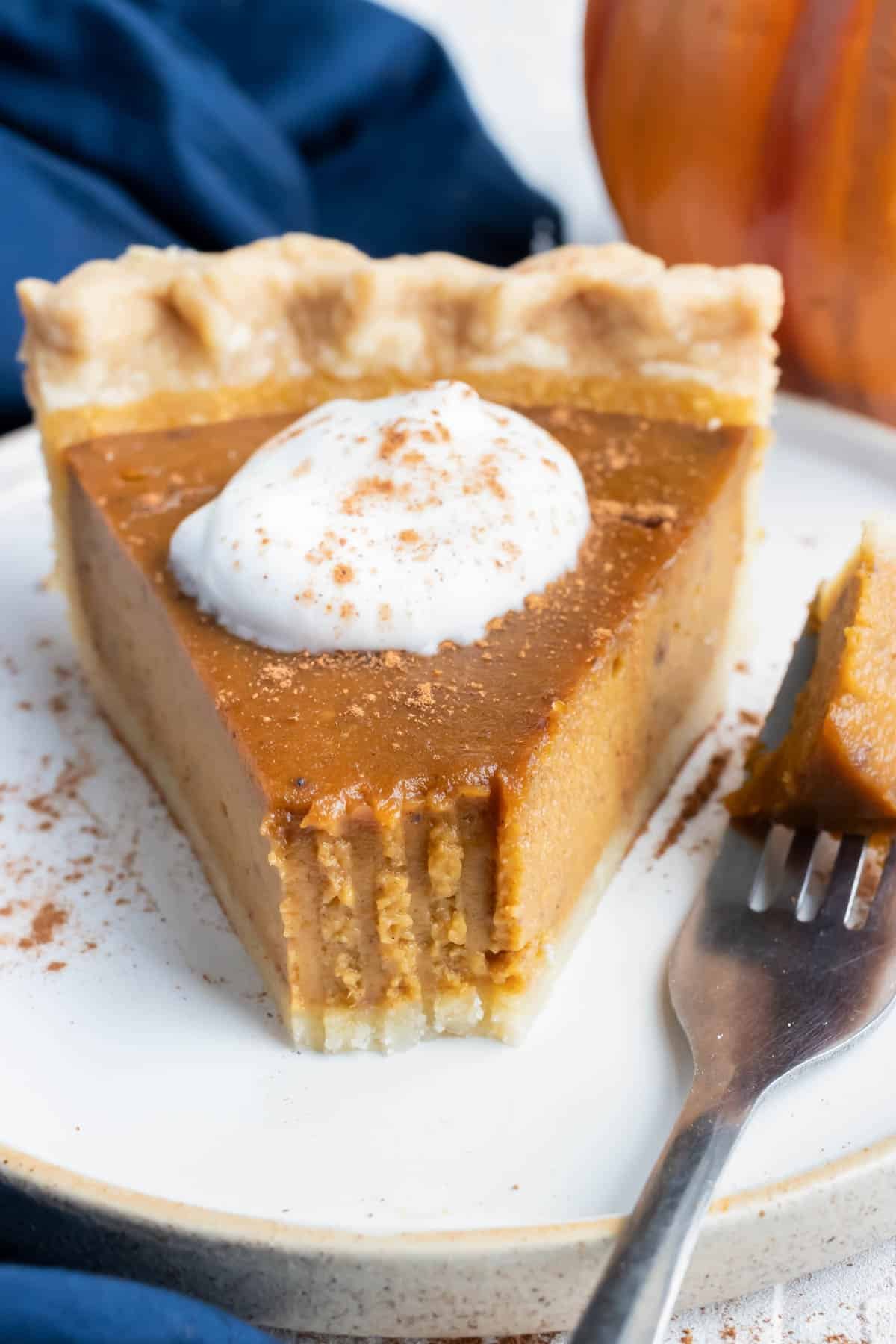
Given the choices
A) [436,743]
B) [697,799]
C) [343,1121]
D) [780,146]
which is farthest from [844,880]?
[780,146]

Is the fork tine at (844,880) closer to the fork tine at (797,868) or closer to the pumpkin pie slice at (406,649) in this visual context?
the fork tine at (797,868)

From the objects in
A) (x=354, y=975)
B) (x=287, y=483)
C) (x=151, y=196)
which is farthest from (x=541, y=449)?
(x=151, y=196)

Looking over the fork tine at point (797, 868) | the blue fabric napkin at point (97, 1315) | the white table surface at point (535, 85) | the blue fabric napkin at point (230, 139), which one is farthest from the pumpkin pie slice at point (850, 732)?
the white table surface at point (535, 85)

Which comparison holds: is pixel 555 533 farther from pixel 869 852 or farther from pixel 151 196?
pixel 151 196

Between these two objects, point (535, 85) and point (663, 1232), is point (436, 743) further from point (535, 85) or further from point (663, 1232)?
point (535, 85)

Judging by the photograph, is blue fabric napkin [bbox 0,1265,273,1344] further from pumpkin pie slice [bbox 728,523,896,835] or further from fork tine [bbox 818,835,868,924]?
pumpkin pie slice [bbox 728,523,896,835]
